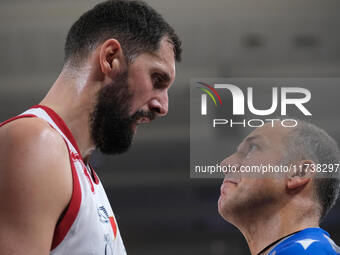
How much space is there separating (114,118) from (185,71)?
1066mm

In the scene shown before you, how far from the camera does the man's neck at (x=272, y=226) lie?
5.09 ft

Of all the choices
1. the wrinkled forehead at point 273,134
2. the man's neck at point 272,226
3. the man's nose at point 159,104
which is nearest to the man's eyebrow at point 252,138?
the wrinkled forehead at point 273,134

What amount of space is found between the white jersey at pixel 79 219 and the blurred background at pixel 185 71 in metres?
1.03

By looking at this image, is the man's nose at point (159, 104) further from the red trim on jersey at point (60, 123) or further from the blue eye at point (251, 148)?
the blue eye at point (251, 148)

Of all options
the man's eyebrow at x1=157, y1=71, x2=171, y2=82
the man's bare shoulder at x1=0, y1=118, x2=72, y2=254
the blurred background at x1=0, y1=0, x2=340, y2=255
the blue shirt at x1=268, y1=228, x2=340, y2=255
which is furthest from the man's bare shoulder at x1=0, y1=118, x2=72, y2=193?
the blurred background at x1=0, y1=0, x2=340, y2=255

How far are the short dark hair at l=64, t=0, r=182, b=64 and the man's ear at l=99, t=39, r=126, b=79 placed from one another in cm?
2

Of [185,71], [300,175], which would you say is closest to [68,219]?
[300,175]

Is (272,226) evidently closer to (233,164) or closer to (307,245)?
(307,245)

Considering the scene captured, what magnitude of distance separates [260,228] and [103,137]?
0.73m

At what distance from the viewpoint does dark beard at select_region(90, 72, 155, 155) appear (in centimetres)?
116

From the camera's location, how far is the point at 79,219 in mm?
997

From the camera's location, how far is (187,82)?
7.25 feet

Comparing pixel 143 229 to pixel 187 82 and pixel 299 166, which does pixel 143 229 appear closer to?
pixel 187 82

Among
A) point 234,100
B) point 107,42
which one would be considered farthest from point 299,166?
point 107,42
